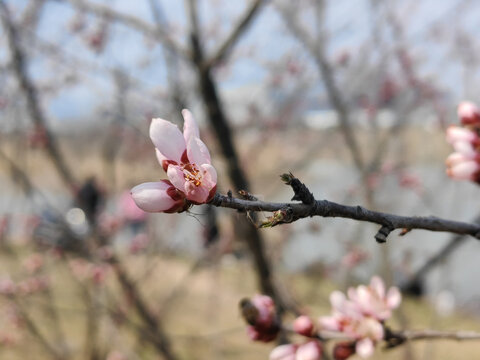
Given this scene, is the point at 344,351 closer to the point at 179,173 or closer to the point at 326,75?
the point at 179,173

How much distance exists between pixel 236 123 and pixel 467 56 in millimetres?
2398

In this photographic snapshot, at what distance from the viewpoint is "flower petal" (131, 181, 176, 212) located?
19.8 inches

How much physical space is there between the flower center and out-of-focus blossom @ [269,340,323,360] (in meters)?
0.54

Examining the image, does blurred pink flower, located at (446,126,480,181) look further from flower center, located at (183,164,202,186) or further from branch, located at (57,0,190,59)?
branch, located at (57,0,190,59)

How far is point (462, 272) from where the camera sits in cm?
746

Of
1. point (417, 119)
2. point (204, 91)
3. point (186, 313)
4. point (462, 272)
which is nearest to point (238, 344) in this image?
point (186, 313)

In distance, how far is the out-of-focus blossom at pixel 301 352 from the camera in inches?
34.3

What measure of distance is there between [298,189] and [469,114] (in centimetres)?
52

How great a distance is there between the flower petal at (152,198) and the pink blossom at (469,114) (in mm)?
616

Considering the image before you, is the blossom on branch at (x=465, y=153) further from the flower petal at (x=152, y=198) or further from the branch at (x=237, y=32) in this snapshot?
the branch at (x=237, y=32)

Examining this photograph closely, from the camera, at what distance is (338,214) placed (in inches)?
20.8

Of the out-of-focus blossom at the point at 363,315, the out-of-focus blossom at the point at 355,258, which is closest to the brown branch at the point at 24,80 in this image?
the out-of-focus blossom at the point at 363,315

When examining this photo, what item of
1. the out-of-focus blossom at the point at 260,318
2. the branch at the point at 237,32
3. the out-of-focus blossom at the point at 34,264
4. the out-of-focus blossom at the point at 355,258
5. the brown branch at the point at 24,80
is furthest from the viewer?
the out-of-focus blossom at the point at 355,258

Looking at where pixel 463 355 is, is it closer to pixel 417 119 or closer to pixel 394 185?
pixel 394 185
